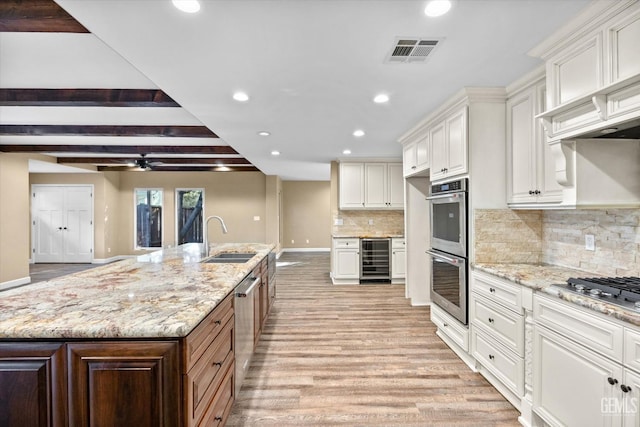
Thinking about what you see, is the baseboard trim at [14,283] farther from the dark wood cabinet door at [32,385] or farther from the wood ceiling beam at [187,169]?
the dark wood cabinet door at [32,385]

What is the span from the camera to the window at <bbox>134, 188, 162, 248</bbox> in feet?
29.0

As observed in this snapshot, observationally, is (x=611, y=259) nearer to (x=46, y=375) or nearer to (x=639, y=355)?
(x=639, y=355)

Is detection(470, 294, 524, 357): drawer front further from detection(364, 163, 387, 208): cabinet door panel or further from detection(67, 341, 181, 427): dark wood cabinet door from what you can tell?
detection(364, 163, 387, 208): cabinet door panel

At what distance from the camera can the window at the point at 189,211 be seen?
8.91 metres

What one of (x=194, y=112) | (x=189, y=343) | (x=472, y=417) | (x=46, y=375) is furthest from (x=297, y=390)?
(x=194, y=112)

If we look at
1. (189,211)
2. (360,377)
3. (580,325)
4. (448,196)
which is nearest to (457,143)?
(448,196)

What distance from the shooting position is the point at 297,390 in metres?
2.29

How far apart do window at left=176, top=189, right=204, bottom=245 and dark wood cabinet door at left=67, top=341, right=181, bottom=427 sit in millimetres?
8220

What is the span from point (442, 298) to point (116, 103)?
3758 millimetres

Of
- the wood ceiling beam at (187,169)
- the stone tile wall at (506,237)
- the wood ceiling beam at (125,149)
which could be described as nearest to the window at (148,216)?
the wood ceiling beam at (187,169)

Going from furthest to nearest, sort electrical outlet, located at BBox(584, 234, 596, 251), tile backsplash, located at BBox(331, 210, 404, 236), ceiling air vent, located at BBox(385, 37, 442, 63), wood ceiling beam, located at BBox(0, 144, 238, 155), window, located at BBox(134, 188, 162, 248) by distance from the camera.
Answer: window, located at BBox(134, 188, 162, 248), tile backsplash, located at BBox(331, 210, 404, 236), wood ceiling beam, located at BBox(0, 144, 238, 155), electrical outlet, located at BBox(584, 234, 596, 251), ceiling air vent, located at BBox(385, 37, 442, 63)

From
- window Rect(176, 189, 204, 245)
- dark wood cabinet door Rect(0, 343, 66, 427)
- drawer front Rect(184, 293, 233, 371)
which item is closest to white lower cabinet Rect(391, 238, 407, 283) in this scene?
drawer front Rect(184, 293, 233, 371)

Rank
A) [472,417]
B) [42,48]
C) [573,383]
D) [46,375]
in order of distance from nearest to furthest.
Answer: [46,375] → [573,383] → [472,417] → [42,48]

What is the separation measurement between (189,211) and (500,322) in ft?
28.1
